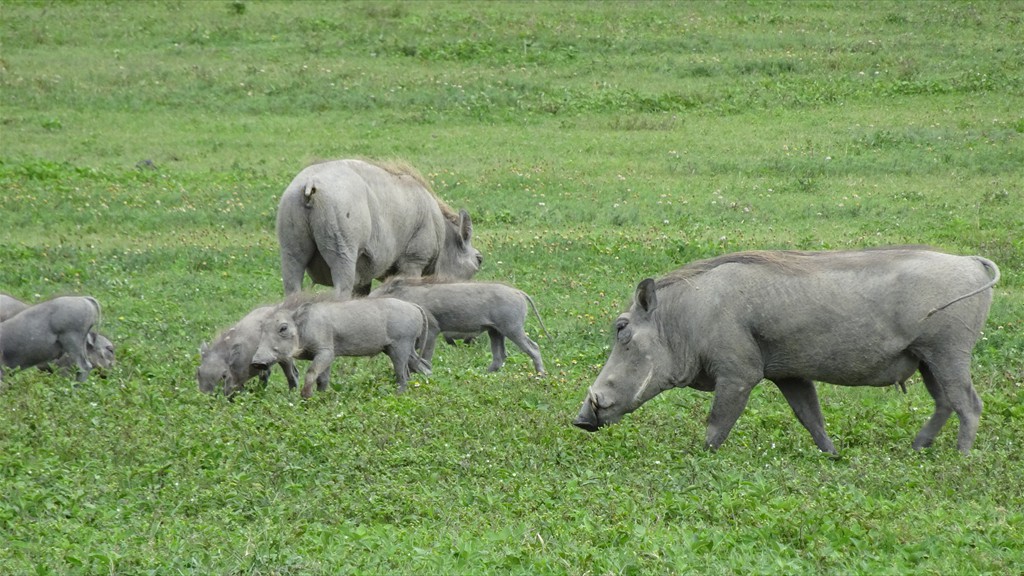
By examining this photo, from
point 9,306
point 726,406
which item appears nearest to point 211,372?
point 9,306

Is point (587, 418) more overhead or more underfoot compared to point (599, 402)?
more underfoot

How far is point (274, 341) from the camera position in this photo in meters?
10.4

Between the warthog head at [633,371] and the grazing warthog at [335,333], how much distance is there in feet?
7.10

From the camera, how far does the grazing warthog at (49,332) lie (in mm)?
11031

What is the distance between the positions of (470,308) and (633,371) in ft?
9.83

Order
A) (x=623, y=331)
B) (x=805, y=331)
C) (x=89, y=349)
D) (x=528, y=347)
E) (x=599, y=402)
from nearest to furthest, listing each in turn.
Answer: (x=805, y=331) < (x=599, y=402) < (x=623, y=331) < (x=89, y=349) < (x=528, y=347)

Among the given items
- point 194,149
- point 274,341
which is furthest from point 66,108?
point 274,341

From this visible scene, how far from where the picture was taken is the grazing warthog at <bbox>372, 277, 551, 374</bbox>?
11.7 metres

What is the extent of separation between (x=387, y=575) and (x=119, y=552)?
129 centimetres

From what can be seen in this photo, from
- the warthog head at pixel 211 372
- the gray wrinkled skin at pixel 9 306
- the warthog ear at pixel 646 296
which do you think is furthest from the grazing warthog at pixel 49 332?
the warthog ear at pixel 646 296

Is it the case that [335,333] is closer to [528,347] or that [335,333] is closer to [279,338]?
[279,338]

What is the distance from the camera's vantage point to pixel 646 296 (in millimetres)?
8945

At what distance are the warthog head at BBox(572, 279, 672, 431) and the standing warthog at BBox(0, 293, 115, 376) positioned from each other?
4273mm

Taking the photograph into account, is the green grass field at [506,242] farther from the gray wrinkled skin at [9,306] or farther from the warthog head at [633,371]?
the gray wrinkled skin at [9,306]
